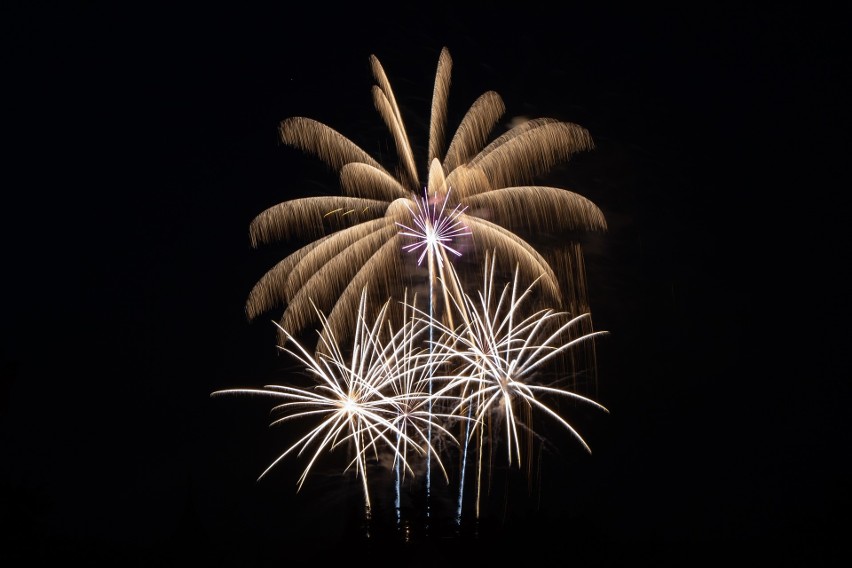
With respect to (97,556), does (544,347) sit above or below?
above

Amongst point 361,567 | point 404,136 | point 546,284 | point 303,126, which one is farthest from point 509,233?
point 361,567

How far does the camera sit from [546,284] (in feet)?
98.3

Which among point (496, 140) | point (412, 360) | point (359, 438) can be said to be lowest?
point (359, 438)

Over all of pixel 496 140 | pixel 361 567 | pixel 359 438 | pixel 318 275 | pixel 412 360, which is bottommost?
pixel 361 567

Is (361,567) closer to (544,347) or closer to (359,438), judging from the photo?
(359,438)

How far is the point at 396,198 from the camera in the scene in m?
30.0

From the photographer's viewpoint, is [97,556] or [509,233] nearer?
[97,556]

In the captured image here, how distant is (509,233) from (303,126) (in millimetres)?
5558

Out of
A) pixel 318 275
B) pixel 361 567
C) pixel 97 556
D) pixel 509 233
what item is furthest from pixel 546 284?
pixel 97 556

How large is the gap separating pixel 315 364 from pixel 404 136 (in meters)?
5.84

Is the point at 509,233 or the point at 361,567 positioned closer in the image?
the point at 361,567

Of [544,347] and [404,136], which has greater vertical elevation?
[404,136]

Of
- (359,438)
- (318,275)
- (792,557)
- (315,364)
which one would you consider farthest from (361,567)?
(792,557)

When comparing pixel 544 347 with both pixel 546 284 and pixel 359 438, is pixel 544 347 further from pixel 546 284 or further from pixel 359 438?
pixel 359 438
